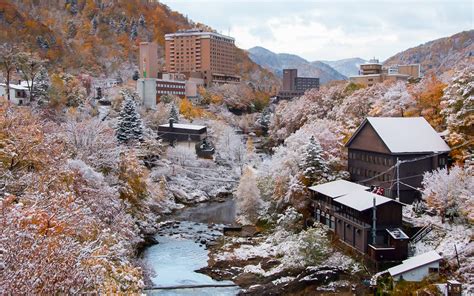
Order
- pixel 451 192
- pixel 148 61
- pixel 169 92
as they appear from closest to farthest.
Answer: pixel 451 192, pixel 169 92, pixel 148 61

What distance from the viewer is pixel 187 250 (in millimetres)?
29016

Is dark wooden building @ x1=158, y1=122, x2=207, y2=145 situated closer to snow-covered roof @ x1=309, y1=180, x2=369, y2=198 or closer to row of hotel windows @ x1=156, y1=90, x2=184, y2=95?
row of hotel windows @ x1=156, y1=90, x2=184, y2=95

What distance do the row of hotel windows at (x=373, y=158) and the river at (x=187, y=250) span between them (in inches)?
409

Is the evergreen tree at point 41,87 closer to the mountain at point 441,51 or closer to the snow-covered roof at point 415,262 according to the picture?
the snow-covered roof at point 415,262

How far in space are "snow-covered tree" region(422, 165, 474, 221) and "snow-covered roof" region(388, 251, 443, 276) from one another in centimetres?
304

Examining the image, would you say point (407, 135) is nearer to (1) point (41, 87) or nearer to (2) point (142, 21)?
(1) point (41, 87)

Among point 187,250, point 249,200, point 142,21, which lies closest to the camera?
point 187,250

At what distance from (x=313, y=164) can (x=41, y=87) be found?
32.4 metres

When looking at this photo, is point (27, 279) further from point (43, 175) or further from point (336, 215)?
point (336, 215)

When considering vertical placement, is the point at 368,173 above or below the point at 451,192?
below

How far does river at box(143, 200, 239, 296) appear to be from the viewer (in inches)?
914

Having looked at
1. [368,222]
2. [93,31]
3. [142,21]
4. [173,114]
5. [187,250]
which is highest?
[142,21]

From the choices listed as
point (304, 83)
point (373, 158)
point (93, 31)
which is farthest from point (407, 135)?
point (304, 83)

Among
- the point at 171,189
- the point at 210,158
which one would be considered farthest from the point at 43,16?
the point at 171,189
